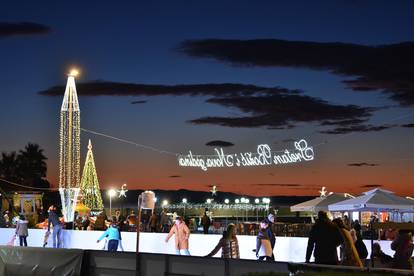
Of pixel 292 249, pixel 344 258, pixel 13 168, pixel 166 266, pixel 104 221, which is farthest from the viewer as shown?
pixel 13 168

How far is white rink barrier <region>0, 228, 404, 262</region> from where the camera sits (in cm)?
2247

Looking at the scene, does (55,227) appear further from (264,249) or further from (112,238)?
(264,249)

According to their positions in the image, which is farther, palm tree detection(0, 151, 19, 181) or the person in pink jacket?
palm tree detection(0, 151, 19, 181)

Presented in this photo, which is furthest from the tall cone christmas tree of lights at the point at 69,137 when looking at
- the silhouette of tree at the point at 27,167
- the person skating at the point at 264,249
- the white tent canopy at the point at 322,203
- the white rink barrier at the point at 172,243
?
the silhouette of tree at the point at 27,167

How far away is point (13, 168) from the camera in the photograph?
10519 centimetres

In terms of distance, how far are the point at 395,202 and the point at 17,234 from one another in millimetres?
14584

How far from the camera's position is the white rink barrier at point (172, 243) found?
2247cm

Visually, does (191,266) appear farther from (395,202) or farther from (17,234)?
(17,234)

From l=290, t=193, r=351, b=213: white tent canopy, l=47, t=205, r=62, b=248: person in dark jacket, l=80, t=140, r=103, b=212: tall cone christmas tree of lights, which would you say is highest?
l=80, t=140, r=103, b=212: tall cone christmas tree of lights

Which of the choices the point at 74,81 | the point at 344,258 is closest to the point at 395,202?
the point at 344,258

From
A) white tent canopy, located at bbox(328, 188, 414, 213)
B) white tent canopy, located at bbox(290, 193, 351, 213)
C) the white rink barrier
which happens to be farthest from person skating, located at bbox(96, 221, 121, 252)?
white tent canopy, located at bbox(290, 193, 351, 213)

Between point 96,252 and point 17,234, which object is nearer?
Answer: point 96,252

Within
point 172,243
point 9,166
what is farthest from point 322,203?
point 9,166

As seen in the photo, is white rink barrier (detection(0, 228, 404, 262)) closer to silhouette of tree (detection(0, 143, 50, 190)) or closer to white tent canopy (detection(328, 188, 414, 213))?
white tent canopy (detection(328, 188, 414, 213))
